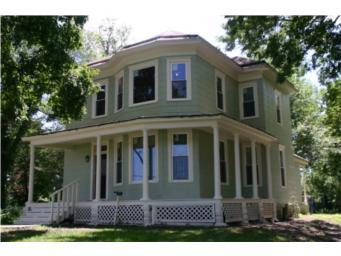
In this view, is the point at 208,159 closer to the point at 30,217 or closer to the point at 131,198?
the point at 131,198

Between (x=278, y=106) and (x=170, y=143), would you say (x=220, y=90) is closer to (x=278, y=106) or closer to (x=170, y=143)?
(x=170, y=143)

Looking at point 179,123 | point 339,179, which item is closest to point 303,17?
point 179,123

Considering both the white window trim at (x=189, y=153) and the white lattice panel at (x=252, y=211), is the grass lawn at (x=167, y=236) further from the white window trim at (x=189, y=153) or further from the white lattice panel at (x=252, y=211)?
the white lattice panel at (x=252, y=211)

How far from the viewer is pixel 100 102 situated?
17.0 metres

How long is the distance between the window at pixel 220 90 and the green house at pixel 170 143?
41 millimetres

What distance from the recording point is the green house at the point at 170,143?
41.6ft

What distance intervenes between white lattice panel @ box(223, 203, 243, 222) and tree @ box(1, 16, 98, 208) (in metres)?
5.41

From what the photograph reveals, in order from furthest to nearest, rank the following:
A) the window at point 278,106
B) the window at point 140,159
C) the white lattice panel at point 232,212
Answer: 1. the window at point 278,106
2. the window at point 140,159
3. the white lattice panel at point 232,212

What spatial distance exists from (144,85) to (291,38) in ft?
17.9

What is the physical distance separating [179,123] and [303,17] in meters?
4.88

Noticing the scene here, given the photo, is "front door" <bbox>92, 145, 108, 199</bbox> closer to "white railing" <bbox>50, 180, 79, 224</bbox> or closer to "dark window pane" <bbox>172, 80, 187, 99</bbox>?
"white railing" <bbox>50, 180, 79, 224</bbox>

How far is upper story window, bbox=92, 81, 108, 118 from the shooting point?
16.9 meters

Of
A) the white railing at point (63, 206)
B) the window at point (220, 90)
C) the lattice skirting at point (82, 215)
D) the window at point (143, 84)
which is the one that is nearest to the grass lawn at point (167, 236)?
the white railing at point (63, 206)

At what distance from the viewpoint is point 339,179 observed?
111 ft
